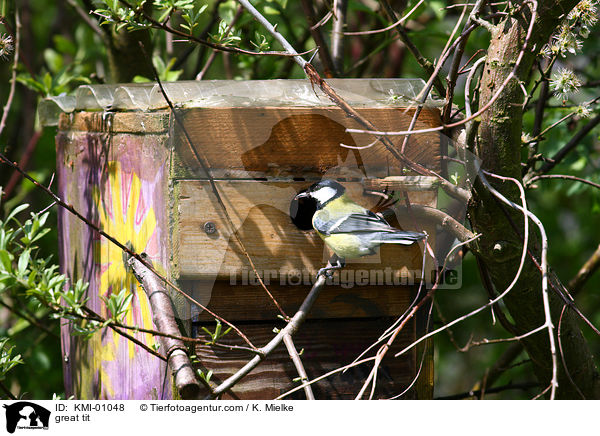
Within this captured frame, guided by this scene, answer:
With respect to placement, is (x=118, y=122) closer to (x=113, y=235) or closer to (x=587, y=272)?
(x=113, y=235)

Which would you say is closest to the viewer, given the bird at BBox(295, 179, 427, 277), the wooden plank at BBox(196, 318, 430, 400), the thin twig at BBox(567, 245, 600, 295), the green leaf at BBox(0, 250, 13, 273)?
the green leaf at BBox(0, 250, 13, 273)

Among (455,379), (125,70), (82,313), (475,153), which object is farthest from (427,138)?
(455,379)

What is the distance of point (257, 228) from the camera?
152cm

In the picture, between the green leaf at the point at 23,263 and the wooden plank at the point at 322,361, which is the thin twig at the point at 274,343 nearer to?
the wooden plank at the point at 322,361

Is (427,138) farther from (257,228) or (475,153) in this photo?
(257,228)

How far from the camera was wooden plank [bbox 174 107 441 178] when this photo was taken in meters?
1.48

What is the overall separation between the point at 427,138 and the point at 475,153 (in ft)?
0.39

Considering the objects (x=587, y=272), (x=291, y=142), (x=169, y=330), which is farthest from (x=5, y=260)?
(x=587, y=272)

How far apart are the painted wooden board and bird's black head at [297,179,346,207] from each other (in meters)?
0.34

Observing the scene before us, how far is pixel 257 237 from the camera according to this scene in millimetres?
1525
